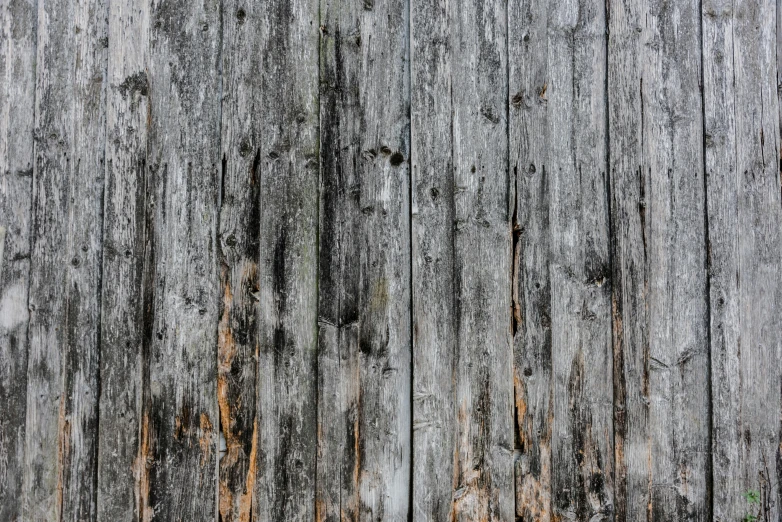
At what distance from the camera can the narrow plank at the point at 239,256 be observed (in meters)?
1.72

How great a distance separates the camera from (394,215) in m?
1.76

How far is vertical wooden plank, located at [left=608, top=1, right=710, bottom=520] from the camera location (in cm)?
174

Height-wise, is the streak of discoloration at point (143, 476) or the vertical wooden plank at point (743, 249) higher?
the vertical wooden plank at point (743, 249)

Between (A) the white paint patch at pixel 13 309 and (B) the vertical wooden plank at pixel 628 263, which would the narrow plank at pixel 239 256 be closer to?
(A) the white paint patch at pixel 13 309

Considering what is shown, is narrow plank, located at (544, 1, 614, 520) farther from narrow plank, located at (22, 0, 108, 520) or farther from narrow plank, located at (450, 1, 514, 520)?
narrow plank, located at (22, 0, 108, 520)

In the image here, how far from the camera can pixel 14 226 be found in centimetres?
178

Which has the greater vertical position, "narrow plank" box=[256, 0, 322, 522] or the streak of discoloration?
"narrow plank" box=[256, 0, 322, 522]

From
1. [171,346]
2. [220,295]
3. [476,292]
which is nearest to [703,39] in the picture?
[476,292]

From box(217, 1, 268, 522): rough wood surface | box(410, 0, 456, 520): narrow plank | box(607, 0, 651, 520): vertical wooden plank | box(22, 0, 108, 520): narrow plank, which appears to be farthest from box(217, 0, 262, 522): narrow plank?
box(607, 0, 651, 520): vertical wooden plank

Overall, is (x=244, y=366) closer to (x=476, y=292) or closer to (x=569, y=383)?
(x=476, y=292)

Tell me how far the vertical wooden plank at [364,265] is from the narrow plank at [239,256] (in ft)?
0.73

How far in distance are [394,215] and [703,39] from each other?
1222 millimetres

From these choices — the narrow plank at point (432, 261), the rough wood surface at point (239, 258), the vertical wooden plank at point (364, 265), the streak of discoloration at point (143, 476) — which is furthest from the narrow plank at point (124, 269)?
the narrow plank at point (432, 261)

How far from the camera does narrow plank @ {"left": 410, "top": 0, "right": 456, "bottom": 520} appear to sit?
172 centimetres
